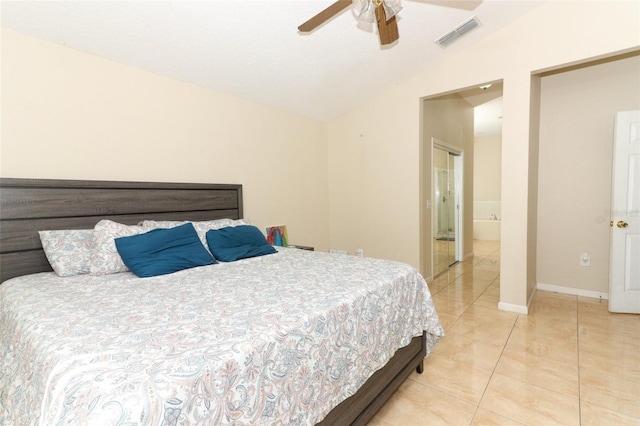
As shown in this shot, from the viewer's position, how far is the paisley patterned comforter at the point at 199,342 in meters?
0.84

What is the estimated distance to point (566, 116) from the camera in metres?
3.60

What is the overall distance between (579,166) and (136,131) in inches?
179

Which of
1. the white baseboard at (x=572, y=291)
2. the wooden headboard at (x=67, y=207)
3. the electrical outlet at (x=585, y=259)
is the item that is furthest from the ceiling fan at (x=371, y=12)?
the white baseboard at (x=572, y=291)

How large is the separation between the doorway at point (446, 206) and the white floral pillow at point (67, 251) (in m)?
3.89

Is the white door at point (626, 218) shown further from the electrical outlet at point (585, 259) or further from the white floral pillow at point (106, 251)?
the white floral pillow at point (106, 251)

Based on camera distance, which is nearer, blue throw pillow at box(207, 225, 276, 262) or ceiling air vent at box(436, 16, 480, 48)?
blue throw pillow at box(207, 225, 276, 262)

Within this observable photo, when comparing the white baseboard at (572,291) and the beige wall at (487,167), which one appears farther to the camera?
the beige wall at (487,167)

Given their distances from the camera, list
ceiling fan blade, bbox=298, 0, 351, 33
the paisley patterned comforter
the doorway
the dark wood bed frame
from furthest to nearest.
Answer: the doorway < ceiling fan blade, bbox=298, 0, 351, 33 < the dark wood bed frame < the paisley patterned comforter

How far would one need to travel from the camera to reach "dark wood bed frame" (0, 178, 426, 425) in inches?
64.8

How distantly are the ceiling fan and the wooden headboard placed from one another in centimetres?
175

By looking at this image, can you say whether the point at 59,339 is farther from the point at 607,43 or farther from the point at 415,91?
the point at 607,43

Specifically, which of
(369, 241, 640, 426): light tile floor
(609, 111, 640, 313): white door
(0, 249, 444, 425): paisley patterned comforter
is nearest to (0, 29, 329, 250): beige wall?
(0, 249, 444, 425): paisley patterned comforter

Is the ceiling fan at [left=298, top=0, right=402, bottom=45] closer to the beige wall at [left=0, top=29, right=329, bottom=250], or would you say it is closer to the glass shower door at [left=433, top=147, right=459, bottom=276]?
the beige wall at [left=0, top=29, right=329, bottom=250]

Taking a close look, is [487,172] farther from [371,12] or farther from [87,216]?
[87,216]
